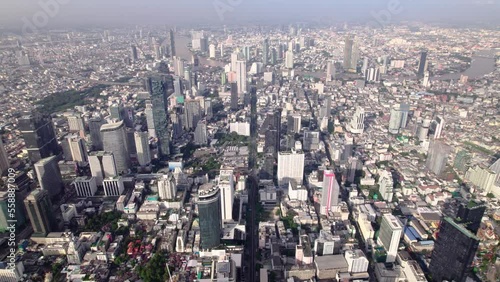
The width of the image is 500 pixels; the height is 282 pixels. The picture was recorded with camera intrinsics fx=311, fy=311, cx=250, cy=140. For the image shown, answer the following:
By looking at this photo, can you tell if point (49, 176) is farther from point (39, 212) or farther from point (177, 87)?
point (177, 87)

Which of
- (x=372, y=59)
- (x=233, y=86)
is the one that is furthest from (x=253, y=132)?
(x=372, y=59)

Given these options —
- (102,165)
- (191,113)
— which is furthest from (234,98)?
(102,165)

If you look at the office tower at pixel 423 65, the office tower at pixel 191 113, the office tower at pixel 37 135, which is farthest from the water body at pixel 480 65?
the office tower at pixel 37 135

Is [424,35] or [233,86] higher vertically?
[424,35]

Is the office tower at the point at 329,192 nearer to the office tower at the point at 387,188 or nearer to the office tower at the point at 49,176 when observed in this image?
Answer: the office tower at the point at 387,188

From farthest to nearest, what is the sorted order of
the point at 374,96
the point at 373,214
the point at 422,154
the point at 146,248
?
the point at 374,96 → the point at 422,154 → the point at 373,214 → the point at 146,248

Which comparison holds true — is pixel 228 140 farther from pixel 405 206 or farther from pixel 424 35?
pixel 424 35

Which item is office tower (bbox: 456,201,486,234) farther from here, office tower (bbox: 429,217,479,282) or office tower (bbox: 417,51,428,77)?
office tower (bbox: 417,51,428,77)
